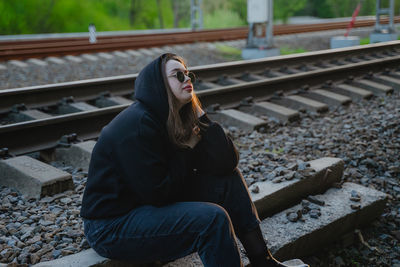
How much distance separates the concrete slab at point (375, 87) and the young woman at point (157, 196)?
565 centimetres

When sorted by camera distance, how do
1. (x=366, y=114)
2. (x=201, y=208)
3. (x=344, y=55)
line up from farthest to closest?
(x=344, y=55), (x=366, y=114), (x=201, y=208)

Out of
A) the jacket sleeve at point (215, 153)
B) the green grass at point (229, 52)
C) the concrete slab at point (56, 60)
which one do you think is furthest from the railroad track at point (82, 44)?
the jacket sleeve at point (215, 153)

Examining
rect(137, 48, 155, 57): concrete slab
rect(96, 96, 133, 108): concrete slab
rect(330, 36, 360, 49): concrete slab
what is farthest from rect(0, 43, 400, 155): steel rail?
rect(330, 36, 360, 49): concrete slab

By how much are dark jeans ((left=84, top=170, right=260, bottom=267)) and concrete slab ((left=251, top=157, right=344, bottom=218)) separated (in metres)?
1.03

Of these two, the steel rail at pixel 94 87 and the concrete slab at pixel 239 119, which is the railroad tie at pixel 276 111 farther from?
the steel rail at pixel 94 87

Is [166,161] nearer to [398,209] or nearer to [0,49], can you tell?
[398,209]

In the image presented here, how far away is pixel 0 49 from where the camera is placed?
10.5 metres

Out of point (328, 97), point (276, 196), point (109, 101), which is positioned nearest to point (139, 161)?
point (276, 196)

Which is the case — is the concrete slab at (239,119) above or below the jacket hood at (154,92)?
below

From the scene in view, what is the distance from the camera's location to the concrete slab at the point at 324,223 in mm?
3230

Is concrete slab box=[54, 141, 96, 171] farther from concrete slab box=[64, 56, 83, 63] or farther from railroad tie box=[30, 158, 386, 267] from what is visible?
concrete slab box=[64, 56, 83, 63]

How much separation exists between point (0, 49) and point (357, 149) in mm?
8617

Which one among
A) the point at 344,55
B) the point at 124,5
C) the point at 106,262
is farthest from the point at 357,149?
the point at 124,5

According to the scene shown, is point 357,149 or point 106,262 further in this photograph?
point 357,149
